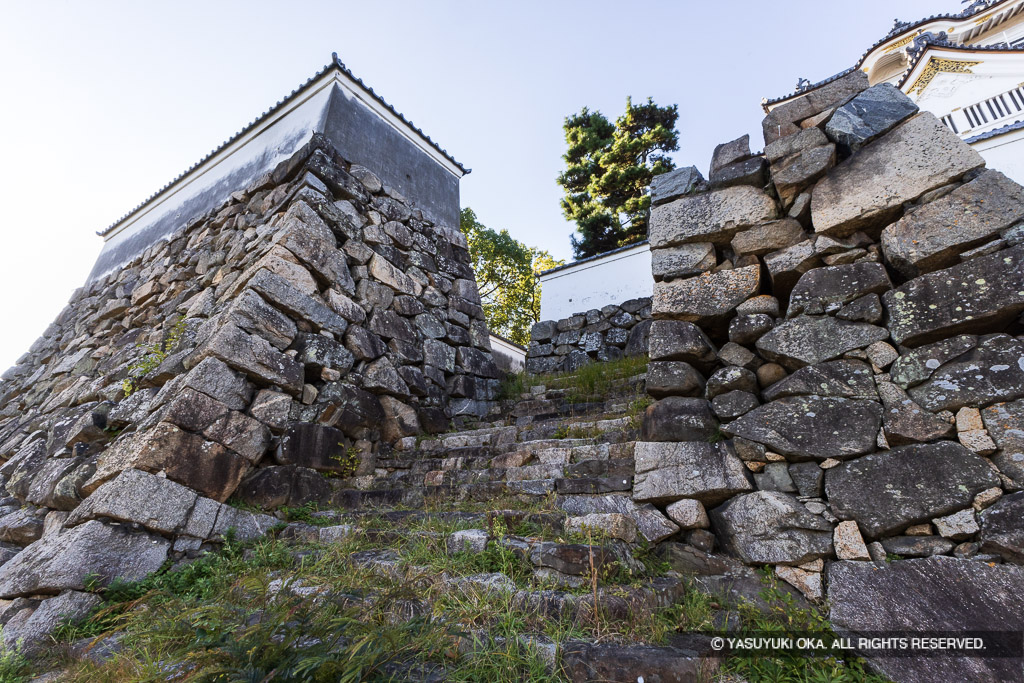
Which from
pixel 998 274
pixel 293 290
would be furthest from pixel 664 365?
pixel 293 290

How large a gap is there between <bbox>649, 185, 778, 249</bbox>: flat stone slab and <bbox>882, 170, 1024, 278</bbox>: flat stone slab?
611 mm

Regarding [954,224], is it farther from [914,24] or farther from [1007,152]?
[914,24]

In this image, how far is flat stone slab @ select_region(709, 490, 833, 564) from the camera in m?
1.83

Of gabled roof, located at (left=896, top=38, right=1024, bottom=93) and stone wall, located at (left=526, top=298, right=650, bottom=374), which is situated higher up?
gabled roof, located at (left=896, top=38, right=1024, bottom=93)

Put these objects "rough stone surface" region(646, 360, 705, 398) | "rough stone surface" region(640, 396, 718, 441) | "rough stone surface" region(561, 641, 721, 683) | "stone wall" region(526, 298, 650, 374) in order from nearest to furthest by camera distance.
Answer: "rough stone surface" region(561, 641, 721, 683), "rough stone surface" region(640, 396, 718, 441), "rough stone surface" region(646, 360, 705, 398), "stone wall" region(526, 298, 650, 374)

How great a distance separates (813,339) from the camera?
217 cm

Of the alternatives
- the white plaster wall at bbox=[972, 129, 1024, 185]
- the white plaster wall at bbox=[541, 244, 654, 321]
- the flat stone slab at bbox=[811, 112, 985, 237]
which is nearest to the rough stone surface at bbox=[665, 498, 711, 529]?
the flat stone slab at bbox=[811, 112, 985, 237]

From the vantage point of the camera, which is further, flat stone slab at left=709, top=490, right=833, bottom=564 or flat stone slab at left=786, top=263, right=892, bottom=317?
flat stone slab at left=786, top=263, right=892, bottom=317

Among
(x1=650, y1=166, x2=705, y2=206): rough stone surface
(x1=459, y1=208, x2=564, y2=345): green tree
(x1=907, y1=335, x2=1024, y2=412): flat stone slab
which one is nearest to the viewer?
(x1=907, y1=335, x2=1024, y2=412): flat stone slab

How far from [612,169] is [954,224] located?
995 cm

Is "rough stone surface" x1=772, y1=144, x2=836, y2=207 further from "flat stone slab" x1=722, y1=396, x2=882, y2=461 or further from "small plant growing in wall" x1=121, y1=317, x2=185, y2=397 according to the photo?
"small plant growing in wall" x1=121, y1=317, x2=185, y2=397

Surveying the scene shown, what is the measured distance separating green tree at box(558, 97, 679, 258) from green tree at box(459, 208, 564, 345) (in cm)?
238

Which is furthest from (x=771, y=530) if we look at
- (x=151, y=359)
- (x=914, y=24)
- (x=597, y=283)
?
(x=914, y=24)

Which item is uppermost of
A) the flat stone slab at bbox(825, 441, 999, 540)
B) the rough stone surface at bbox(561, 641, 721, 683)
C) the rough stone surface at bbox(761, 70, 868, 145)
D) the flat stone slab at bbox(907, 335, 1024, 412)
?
the rough stone surface at bbox(761, 70, 868, 145)
